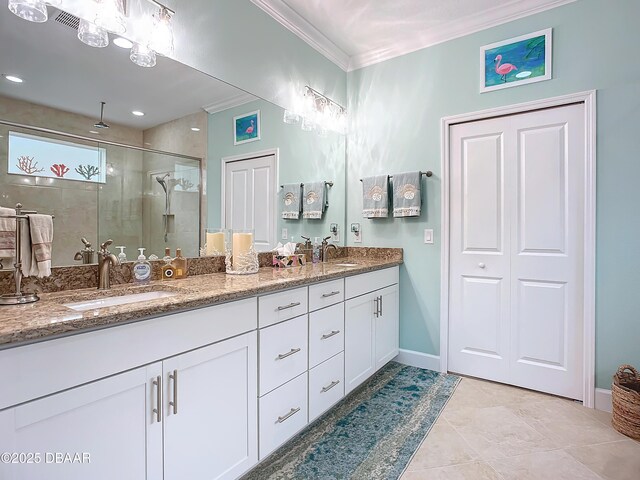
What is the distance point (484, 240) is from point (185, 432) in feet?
7.58

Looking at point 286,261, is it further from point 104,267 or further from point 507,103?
point 507,103

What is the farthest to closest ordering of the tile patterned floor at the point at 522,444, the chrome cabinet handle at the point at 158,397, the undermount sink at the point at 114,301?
the tile patterned floor at the point at 522,444
the undermount sink at the point at 114,301
the chrome cabinet handle at the point at 158,397

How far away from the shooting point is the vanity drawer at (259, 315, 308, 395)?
1.56 metres

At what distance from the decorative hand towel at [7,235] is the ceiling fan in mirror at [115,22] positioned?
0.82 m

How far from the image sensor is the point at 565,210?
7.57 ft

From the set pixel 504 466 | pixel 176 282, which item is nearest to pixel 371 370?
pixel 504 466

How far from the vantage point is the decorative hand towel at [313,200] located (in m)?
2.84

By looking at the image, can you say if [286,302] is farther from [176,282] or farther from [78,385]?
[78,385]

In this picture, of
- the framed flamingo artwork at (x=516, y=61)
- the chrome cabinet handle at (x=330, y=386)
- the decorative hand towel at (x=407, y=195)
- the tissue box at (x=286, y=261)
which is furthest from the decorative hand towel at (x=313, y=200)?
the framed flamingo artwork at (x=516, y=61)

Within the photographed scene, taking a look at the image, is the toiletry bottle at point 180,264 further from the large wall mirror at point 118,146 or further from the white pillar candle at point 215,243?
the white pillar candle at point 215,243

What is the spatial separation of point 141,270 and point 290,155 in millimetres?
1469

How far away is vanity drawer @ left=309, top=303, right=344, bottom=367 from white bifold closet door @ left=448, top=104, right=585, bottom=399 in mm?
1131

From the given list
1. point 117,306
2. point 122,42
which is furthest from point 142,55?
point 117,306

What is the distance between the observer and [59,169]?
143cm
